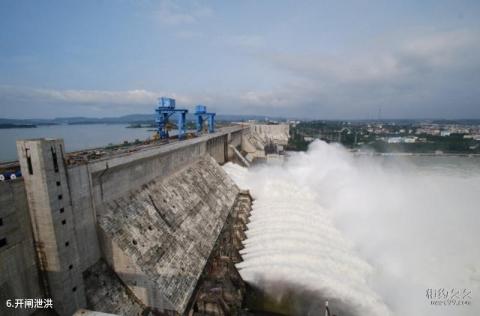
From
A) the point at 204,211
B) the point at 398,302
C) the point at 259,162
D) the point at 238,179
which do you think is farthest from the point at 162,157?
the point at 259,162

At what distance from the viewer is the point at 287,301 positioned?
16.3 metres

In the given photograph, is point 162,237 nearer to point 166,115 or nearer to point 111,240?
point 111,240

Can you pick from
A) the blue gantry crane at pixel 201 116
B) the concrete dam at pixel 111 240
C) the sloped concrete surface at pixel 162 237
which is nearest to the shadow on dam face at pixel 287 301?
the concrete dam at pixel 111 240

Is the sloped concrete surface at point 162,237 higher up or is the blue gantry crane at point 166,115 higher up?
the blue gantry crane at point 166,115

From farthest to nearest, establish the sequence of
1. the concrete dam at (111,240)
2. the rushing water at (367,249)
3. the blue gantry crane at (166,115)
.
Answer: the blue gantry crane at (166,115) → the rushing water at (367,249) → the concrete dam at (111,240)

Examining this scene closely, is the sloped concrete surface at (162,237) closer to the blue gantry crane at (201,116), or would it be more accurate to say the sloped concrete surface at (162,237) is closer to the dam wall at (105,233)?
the dam wall at (105,233)

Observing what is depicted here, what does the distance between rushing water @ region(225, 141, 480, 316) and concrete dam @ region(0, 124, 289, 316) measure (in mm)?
3168

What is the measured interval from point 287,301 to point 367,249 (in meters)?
8.41

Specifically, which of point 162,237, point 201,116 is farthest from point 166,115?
point 162,237

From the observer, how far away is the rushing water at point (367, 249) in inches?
619

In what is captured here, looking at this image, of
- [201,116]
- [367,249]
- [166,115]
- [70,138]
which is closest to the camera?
[367,249]

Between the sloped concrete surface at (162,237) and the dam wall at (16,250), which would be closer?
the dam wall at (16,250)

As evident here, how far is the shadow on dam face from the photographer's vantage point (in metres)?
15.4

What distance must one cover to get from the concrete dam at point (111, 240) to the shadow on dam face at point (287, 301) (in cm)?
126
